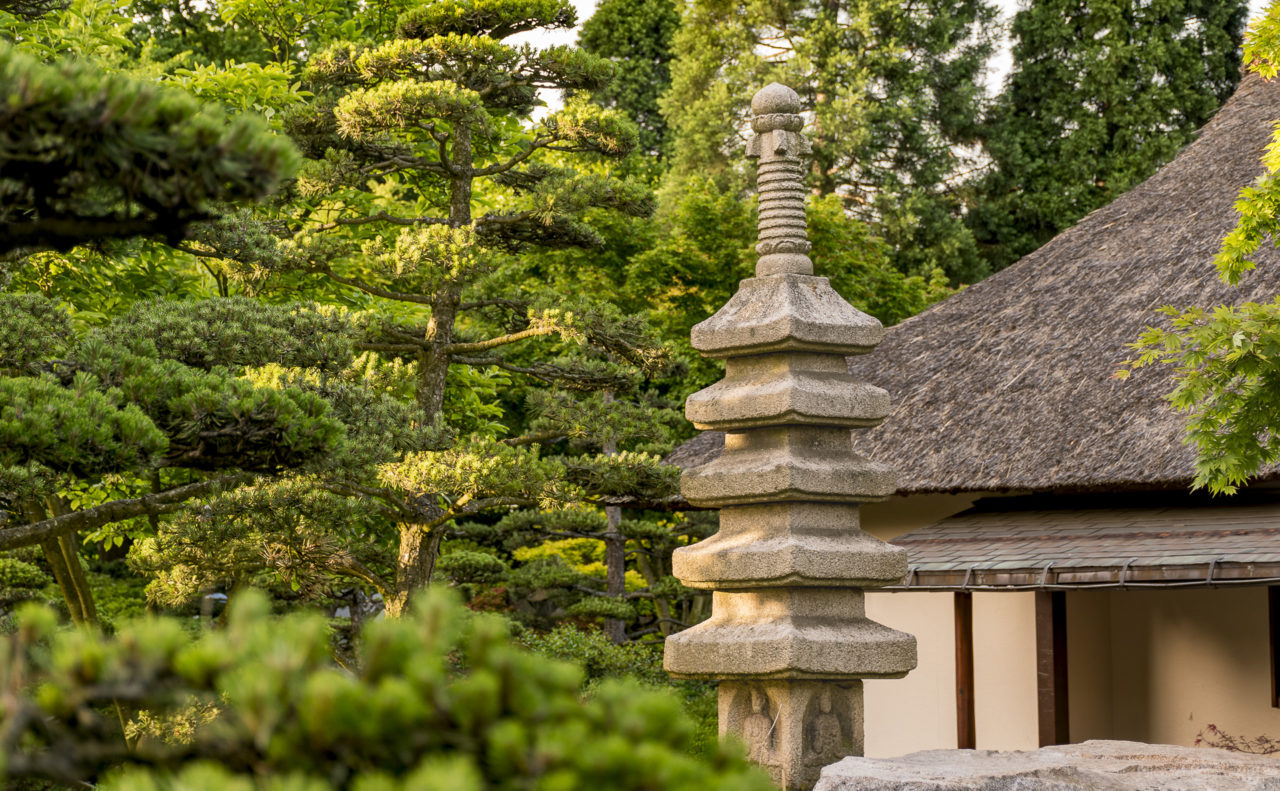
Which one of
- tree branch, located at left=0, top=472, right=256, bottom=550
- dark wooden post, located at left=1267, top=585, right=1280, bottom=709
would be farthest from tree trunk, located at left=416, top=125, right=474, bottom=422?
dark wooden post, located at left=1267, top=585, right=1280, bottom=709

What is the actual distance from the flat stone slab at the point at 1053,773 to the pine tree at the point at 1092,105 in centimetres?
2014

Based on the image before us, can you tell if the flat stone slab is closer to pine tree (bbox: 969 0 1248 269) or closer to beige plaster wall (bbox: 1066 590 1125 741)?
beige plaster wall (bbox: 1066 590 1125 741)

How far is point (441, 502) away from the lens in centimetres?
967

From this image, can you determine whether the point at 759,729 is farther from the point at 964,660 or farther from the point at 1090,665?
the point at 1090,665

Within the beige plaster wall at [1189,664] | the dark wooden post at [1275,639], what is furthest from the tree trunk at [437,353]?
the dark wooden post at [1275,639]

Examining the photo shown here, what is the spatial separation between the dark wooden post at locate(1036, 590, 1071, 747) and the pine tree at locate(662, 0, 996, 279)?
14.2 meters

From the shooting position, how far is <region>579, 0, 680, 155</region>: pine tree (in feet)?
93.4

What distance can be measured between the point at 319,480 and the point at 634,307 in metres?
11.5

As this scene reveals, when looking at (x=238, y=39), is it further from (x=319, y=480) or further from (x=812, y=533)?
→ (x=812, y=533)

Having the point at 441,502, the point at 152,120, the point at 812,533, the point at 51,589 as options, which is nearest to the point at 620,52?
the point at 51,589

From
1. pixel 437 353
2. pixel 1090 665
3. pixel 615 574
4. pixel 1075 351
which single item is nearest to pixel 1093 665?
pixel 1090 665

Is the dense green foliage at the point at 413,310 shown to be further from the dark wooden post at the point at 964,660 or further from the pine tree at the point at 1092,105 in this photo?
the dark wooden post at the point at 964,660

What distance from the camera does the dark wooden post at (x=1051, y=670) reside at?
9.10m

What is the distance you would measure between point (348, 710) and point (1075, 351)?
10099 millimetres
